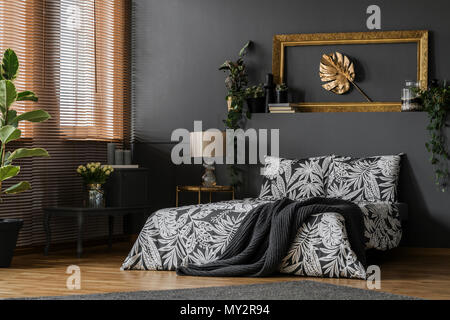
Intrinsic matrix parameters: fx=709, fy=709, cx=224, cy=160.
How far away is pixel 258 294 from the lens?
4.14 m

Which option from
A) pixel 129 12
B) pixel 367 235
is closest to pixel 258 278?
pixel 367 235

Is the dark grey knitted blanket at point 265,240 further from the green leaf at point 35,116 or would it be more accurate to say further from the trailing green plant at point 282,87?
the trailing green plant at point 282,87

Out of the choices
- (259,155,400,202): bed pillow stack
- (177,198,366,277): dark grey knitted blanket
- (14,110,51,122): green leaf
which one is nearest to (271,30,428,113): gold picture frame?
(259,155,400,202): bed pillow stack

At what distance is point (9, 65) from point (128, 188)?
5.73 feet

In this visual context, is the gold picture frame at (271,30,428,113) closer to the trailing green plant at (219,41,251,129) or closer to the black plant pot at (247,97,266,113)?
the black plant pot at (247,97,266,113)

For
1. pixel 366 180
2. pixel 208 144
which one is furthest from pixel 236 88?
pixel 366 180

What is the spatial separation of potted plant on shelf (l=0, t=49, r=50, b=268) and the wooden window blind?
542mm

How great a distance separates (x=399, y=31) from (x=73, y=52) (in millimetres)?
3143

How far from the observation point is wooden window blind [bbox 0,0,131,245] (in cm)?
632

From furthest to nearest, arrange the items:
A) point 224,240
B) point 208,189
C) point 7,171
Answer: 1. point 208,189
2. point 7,171
3. point 224,240

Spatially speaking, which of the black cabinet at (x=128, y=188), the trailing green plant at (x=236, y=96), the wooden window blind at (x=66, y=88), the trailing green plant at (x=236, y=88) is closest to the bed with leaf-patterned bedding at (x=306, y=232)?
the trailing green plant at (x=236, y=96)

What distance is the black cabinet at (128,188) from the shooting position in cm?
672

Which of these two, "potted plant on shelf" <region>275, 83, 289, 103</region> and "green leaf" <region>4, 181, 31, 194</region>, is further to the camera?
"potted plant on shelf" <region>275, 83, 289, 103</region>

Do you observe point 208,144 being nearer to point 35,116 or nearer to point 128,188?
point 128,188
